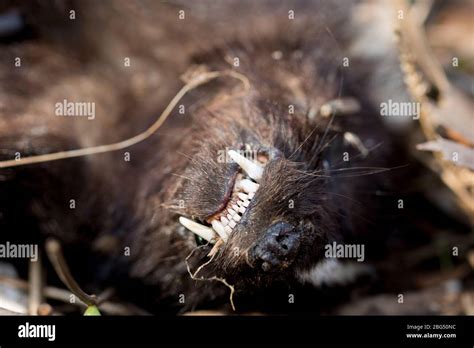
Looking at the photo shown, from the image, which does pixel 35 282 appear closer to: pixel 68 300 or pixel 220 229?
pixel 68 300

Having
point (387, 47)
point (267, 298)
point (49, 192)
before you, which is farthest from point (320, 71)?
point (49, 192)

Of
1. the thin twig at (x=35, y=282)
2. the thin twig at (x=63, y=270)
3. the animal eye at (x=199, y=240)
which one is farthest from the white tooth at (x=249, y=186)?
the thin twig at (x=35, y=282)

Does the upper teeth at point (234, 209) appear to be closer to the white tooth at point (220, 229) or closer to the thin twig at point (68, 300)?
the white tooth at point (220, 229)

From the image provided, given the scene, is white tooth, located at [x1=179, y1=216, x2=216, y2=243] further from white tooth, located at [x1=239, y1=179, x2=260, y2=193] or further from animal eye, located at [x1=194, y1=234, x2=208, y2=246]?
white tooth, located at [x1=239, y1=179, x2=260, y2=193]

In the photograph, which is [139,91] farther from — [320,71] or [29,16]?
[320,71]

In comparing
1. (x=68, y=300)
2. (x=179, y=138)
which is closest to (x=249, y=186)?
(x=179, y=138)
